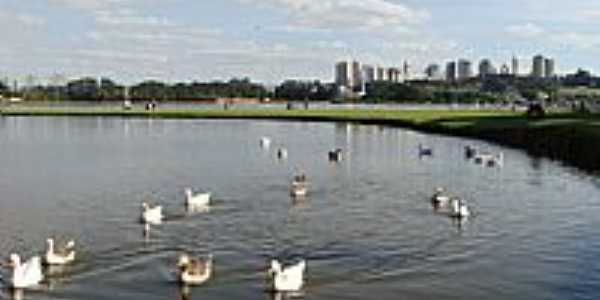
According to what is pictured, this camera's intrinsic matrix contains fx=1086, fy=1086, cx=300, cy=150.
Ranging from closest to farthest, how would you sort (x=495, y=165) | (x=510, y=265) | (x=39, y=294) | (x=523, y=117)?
(x=39, y=294) < (x=510, y=265) < (x=495, y=165) < (x=523, y=117)

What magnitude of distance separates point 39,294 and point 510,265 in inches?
494

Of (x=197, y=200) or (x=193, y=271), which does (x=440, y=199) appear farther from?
(x=193, y=271)

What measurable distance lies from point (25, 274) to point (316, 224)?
13021 mm

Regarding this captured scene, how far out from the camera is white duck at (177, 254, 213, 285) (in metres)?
26.6

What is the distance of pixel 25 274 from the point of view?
26.3 metres

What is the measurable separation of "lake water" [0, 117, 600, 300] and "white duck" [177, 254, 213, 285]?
27 cm

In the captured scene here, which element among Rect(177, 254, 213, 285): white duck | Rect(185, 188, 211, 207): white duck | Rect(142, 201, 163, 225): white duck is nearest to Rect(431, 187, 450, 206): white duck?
Rect(185, 188, 211, 207): white duck

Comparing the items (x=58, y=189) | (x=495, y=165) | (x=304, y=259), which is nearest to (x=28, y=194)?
(x=58, y=189)

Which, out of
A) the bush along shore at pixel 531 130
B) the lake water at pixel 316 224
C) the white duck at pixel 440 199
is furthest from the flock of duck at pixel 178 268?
the bush along shore at pixel 531 130

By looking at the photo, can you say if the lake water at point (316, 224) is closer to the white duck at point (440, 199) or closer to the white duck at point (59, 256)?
the white duck at point (59, 256)

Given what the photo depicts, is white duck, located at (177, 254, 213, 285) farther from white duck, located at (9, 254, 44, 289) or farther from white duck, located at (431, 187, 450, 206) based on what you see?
white duck, located at (431, 187, 450, 206)

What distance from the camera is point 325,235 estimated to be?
113 feet

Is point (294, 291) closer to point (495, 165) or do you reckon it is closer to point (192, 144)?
point (495, 165)

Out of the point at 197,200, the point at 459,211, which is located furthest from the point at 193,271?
the point at 459,211
